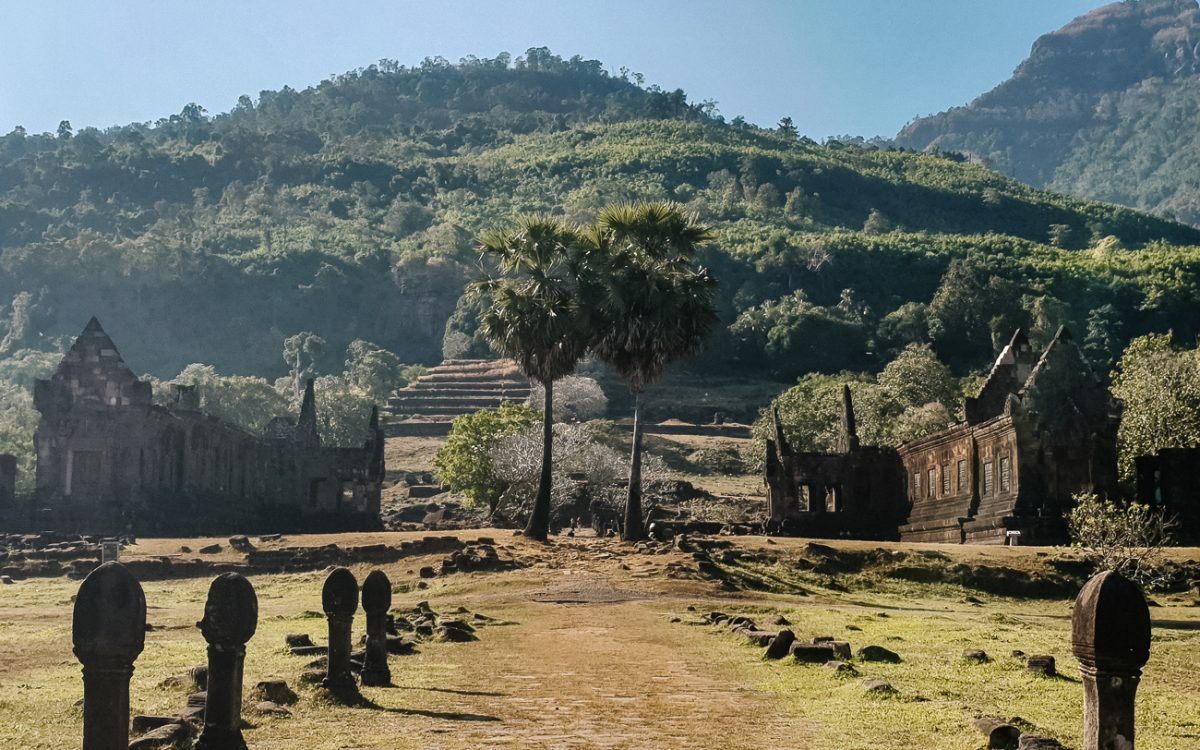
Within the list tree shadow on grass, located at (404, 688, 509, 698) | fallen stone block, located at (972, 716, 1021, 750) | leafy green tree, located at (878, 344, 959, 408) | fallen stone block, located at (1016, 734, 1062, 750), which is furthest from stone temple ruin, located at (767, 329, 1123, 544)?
fallen stone block, located at (1016, 734, 1062, 750)

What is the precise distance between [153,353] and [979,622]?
513ft

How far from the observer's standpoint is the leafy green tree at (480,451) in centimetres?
5781

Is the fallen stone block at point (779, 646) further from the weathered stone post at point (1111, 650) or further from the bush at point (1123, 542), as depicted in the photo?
the bush at point (1123, 542)

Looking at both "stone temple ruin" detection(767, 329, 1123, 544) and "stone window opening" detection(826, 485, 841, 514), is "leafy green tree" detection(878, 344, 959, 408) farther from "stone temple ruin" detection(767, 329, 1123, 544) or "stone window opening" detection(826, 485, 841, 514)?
"stone temple ruin" detection(767, 329, 1123, 544)

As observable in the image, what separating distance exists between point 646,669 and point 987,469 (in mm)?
29076

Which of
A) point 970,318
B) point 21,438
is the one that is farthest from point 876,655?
point 970,318

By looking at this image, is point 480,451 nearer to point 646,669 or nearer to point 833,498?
point 833,498

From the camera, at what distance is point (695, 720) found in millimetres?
14344

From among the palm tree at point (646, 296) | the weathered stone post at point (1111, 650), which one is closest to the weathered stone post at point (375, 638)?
the weathered stone post at point (1111, 650)

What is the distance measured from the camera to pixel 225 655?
40.5 ft

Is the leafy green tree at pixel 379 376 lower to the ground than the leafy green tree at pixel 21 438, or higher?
higher

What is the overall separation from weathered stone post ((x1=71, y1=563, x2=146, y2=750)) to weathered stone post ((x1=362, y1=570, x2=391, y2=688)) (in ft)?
22.0

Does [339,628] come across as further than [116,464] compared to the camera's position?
No

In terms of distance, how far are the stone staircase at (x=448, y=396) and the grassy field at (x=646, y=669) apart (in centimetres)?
7090
